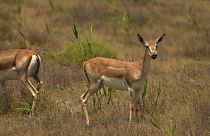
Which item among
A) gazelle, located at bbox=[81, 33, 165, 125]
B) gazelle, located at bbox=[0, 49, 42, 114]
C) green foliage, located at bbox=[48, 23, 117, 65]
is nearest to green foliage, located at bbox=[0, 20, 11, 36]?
green foliage, located at bbox=[48, 23, 117, 65]

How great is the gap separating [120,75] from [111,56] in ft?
15.7

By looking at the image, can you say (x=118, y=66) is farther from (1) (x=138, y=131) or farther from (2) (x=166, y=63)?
(2) (x=166, y=63)

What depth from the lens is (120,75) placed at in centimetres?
845

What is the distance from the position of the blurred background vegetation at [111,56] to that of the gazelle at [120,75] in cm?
32

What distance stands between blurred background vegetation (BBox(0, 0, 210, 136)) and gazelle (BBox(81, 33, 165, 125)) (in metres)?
0.32

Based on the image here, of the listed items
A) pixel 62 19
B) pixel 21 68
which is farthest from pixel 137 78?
pixel 62 19

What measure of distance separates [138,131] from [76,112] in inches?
68.7

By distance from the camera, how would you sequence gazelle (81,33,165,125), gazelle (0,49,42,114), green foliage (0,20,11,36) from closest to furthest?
1. gazelle (81,33,165,125)
2. gazelle (0,49,42,114)
3. green foliage (0,20,11,36)

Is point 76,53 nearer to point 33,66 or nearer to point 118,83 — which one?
point 33,66

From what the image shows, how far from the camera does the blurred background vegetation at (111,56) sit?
8172 millimetres

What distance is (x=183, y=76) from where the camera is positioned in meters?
11.3

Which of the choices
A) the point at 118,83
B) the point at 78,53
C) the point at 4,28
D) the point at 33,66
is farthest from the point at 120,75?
the point at 4,28

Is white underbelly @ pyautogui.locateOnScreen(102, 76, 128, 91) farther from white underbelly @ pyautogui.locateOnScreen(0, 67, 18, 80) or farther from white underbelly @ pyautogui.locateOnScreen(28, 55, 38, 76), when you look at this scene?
white underbelly @ pyautogui.locateOnScreen(0, 67, 18, 80)

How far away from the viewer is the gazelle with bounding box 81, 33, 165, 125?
8422 mm
